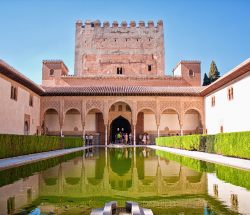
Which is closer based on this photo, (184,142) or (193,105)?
(184,142)

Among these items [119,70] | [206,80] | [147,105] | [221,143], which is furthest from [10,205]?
[206,80]

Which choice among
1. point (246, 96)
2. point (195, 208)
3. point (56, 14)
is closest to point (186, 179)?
point (195, 208)

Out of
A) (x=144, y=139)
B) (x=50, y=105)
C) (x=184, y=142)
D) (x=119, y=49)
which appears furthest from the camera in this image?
(x=119, y=49)

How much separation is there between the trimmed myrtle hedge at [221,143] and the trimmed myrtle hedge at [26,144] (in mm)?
6784

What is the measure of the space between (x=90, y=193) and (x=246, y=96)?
12.7 m

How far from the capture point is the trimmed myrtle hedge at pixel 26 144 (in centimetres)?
978

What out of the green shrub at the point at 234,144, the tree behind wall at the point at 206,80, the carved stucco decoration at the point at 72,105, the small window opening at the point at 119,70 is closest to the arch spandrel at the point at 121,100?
the carved stucco decoration at the point at 72,105

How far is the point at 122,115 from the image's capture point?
2539 cm

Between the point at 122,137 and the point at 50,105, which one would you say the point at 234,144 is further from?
the point at 122,137

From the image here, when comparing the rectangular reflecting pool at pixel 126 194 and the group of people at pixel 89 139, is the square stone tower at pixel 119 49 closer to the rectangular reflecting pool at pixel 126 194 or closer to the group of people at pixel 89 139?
the group of people at pixel 89 139

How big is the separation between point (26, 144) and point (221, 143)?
24.7ft

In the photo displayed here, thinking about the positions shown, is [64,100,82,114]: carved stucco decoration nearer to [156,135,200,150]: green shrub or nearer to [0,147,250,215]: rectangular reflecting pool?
[156,135,200,150]: green shrub

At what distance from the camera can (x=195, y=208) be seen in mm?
3232

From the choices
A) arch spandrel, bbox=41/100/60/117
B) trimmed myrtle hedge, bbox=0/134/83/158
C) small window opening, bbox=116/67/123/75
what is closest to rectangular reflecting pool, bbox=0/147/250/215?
trimmed myrtle hedge, bbox=0/134/83/158
